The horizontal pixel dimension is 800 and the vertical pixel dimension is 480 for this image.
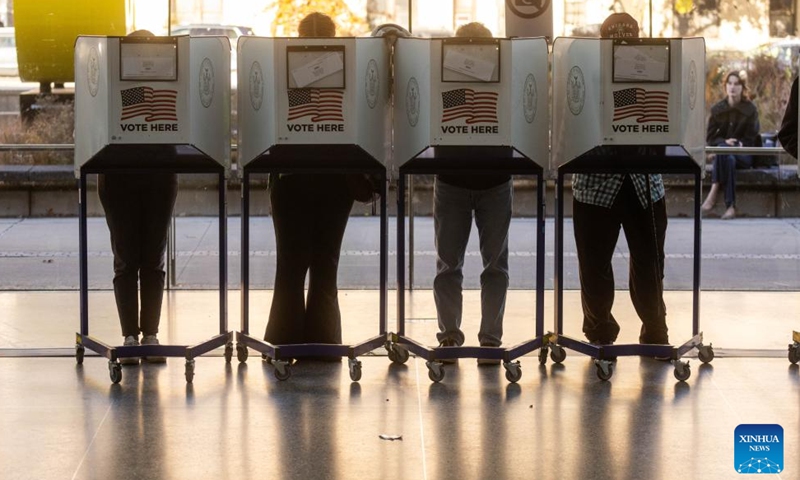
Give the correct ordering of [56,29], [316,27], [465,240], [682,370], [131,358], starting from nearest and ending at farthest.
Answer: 1. [682,370]
2. [316,27]
3. [131,358]
4. [465,240]
5. [56,29]

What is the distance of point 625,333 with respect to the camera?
7496mm

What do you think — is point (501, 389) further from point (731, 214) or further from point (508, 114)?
point (731, 214)

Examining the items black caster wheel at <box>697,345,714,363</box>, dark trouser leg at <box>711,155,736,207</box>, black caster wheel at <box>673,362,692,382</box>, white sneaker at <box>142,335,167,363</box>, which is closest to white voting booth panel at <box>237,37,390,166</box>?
white sneaker at <box>142,335,167,363</box>

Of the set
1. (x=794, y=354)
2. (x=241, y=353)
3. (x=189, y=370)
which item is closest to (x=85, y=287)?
(x=189, y=370)

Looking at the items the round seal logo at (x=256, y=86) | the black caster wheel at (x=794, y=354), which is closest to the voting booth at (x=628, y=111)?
the black caster wheel at (x=794, y=354)

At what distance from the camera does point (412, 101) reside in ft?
20.2

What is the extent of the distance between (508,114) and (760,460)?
192cm

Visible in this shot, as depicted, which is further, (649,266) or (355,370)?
(649,266)

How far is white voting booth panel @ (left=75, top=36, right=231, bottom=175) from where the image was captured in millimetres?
5957

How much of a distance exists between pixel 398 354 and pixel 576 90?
1.52 metres

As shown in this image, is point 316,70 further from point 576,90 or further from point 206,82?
point 576,90

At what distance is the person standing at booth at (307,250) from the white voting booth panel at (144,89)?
562 mm

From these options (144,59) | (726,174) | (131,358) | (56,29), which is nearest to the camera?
(144,59)

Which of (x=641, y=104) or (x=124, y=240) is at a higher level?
(x=641, y=104)
